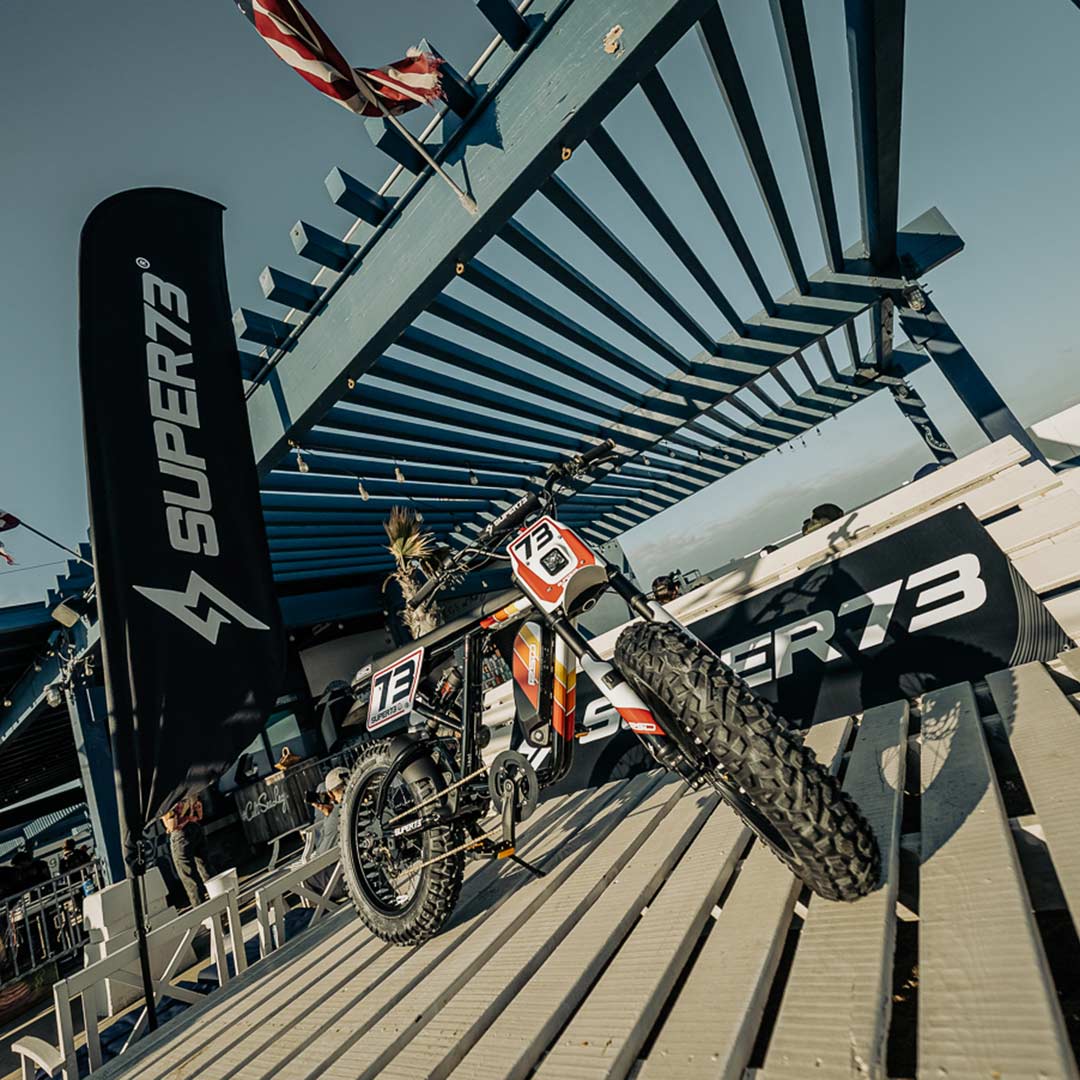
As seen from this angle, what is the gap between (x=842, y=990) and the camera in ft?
3.49

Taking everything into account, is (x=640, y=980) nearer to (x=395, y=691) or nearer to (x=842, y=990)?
(x=842, y=990)

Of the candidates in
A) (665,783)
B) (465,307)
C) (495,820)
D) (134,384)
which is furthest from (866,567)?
(134,384)

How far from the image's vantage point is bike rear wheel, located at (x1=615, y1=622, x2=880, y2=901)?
1329mm

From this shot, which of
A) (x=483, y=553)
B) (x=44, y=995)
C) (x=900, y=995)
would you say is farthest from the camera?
(x=44, y=995)

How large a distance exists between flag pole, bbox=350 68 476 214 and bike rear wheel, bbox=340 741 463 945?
288cm

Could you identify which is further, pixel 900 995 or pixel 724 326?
pixel 724 326

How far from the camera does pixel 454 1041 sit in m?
1.38

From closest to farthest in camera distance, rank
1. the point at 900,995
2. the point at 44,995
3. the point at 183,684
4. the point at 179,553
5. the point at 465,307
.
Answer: the point at 900,995 < the point at 183,684 < the point at 179,553 < the point at 465,307 < the point at 44,995

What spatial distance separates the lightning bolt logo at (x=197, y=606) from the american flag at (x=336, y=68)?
259cm

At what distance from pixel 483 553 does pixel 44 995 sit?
24.7 ft

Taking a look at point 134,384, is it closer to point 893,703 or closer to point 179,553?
point 179,553

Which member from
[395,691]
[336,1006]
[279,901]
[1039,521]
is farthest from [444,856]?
[1039,521]

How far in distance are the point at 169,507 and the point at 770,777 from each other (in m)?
3.30

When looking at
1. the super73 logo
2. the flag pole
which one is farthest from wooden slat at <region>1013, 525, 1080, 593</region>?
the flag pole
